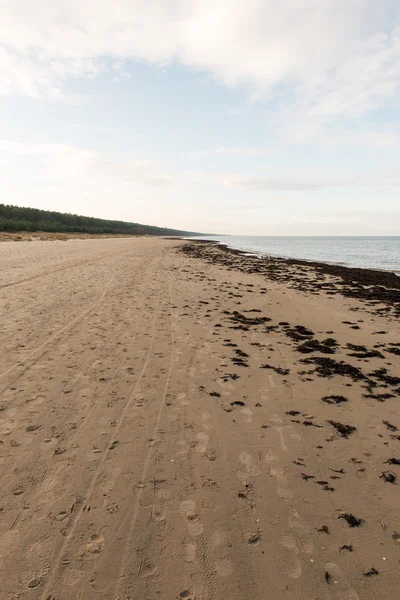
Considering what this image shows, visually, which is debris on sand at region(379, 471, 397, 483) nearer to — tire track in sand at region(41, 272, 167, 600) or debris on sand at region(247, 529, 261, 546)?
debris on sand at region(247, 529, 261, 546)

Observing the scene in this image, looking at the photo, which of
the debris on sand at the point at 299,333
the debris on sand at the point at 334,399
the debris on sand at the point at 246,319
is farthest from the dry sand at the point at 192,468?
the debris on sand at the point at 246,319

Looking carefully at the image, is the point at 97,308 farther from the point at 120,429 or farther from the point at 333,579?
the point at 333,579

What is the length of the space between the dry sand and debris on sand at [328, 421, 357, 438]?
0.05 metres

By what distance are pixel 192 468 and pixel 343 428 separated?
2281 mm

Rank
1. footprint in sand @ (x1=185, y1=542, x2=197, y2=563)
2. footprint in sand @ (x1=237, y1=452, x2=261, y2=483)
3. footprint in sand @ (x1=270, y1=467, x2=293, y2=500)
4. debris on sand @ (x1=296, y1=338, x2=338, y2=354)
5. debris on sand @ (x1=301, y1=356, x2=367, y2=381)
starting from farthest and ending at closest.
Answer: debris on sand @ (x1=296, y1=338, x2=338, y2=354) → debris on sand @ (x1=301, y1=356, x2=367, y2=381) → footprint in sand @ (x1=237, y1=452, x2=261, y2=483) → footprint in sand @ (x1=270, y1=467, x2=293, y2=500) → footprint in sand @ (x1=185, y1=542, x2=197, y2=563)

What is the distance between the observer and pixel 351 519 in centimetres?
304

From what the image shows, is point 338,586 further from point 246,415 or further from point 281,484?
point 246,415

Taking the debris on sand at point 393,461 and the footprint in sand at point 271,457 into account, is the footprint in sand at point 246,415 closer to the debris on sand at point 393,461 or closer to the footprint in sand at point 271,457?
the footprint in sand at point 271,457

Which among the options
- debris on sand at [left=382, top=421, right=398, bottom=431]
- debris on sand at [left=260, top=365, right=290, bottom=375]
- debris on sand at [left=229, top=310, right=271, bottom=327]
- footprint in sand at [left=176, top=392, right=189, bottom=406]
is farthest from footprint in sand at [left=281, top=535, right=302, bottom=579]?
debris on sand at [left=229, top=310, right=271, bottom=327]

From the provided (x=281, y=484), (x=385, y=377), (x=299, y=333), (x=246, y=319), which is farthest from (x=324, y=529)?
(x=246, y=319)

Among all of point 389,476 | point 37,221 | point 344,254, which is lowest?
point 389,476

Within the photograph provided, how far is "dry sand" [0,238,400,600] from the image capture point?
98.7 inches

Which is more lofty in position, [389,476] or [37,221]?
[37,221]

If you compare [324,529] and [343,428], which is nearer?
[324,529]
